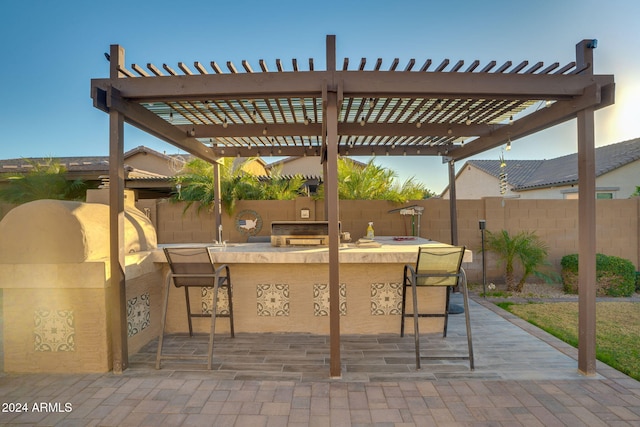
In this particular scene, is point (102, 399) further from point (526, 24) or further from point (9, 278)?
point (526, 24)

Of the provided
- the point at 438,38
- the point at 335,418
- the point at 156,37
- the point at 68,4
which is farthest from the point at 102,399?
the point at 438,38

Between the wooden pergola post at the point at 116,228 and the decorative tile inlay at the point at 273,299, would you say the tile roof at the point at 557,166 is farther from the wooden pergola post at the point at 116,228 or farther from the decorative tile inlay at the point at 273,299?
the wooden pergola post at the point at 116,228

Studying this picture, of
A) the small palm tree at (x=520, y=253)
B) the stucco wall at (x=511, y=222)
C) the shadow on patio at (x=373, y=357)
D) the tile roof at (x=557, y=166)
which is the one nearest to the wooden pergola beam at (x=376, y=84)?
the shadow on patio at (x=373, y=357)

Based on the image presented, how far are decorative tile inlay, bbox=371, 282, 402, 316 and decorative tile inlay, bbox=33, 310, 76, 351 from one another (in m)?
3.03

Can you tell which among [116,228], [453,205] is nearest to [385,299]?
[116,228]

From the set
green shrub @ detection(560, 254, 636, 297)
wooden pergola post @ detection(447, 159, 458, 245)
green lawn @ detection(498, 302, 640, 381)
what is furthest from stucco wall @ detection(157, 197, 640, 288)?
green lawn @ detection(498, 302, 640, 381)

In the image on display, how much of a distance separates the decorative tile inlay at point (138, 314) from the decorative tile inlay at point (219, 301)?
0.60 metres

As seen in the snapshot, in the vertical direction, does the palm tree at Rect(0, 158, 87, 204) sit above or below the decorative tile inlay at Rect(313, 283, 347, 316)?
above

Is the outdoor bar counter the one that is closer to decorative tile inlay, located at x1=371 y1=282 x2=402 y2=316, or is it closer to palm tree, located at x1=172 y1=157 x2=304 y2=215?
decorative tile inlay, located at x1=371 y1=282 x2=402 y2=316

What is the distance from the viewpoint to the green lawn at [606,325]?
322cm

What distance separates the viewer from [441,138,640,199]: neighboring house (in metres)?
11.9

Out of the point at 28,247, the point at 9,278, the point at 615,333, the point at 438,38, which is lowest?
the point at 615,333

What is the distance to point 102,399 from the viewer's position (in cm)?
253

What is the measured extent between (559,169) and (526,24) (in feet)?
39.1
